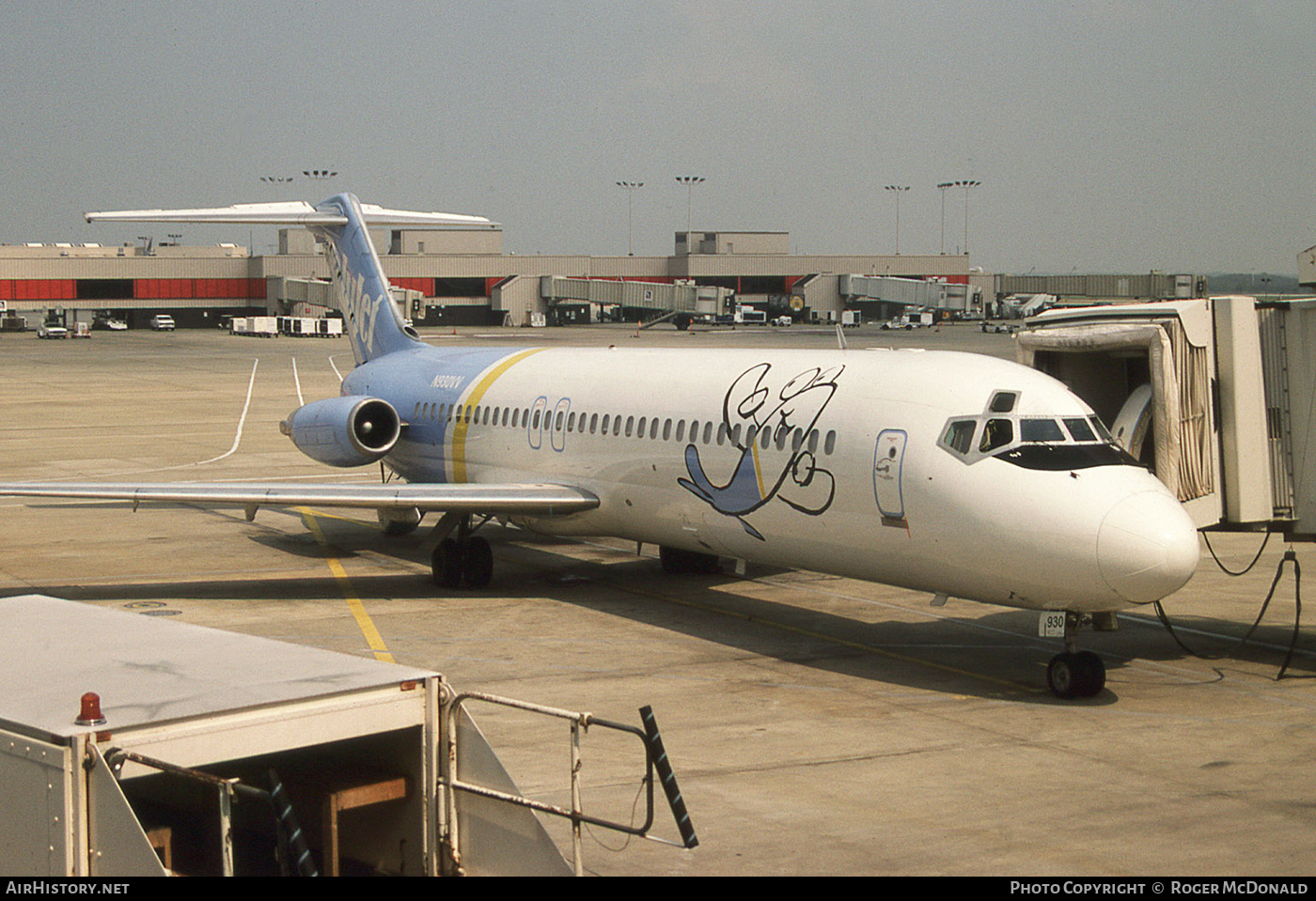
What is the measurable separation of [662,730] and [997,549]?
391 centimetres

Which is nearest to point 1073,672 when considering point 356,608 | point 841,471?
point 841,471

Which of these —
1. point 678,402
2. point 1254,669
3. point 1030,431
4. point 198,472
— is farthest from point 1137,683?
point 198,472

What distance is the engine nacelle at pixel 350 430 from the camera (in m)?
24.3

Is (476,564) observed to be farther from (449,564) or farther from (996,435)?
(996,435)

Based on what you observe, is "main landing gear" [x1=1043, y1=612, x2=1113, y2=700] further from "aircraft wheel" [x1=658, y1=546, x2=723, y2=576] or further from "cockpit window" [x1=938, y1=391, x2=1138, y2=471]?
"aircraft wheel" [x1=658, y1=546, x2=723, y2=576]

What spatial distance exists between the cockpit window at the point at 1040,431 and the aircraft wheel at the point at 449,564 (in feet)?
31.1

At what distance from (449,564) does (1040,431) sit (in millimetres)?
9794

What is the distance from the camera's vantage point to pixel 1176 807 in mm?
11414

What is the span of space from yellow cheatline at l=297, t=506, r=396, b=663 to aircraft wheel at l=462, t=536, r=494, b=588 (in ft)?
5.49

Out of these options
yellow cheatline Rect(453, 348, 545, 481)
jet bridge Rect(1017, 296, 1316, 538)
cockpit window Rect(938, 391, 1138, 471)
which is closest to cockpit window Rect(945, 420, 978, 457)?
cockpit window Rect(938, 391, 1138, 471)

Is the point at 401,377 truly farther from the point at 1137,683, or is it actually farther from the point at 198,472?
the point at 1137,683

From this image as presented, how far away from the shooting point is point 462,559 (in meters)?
21.5


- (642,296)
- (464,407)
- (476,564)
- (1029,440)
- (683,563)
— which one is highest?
(642,296)

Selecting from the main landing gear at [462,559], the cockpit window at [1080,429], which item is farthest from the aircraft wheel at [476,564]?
the cockpit window at [1080,429]
